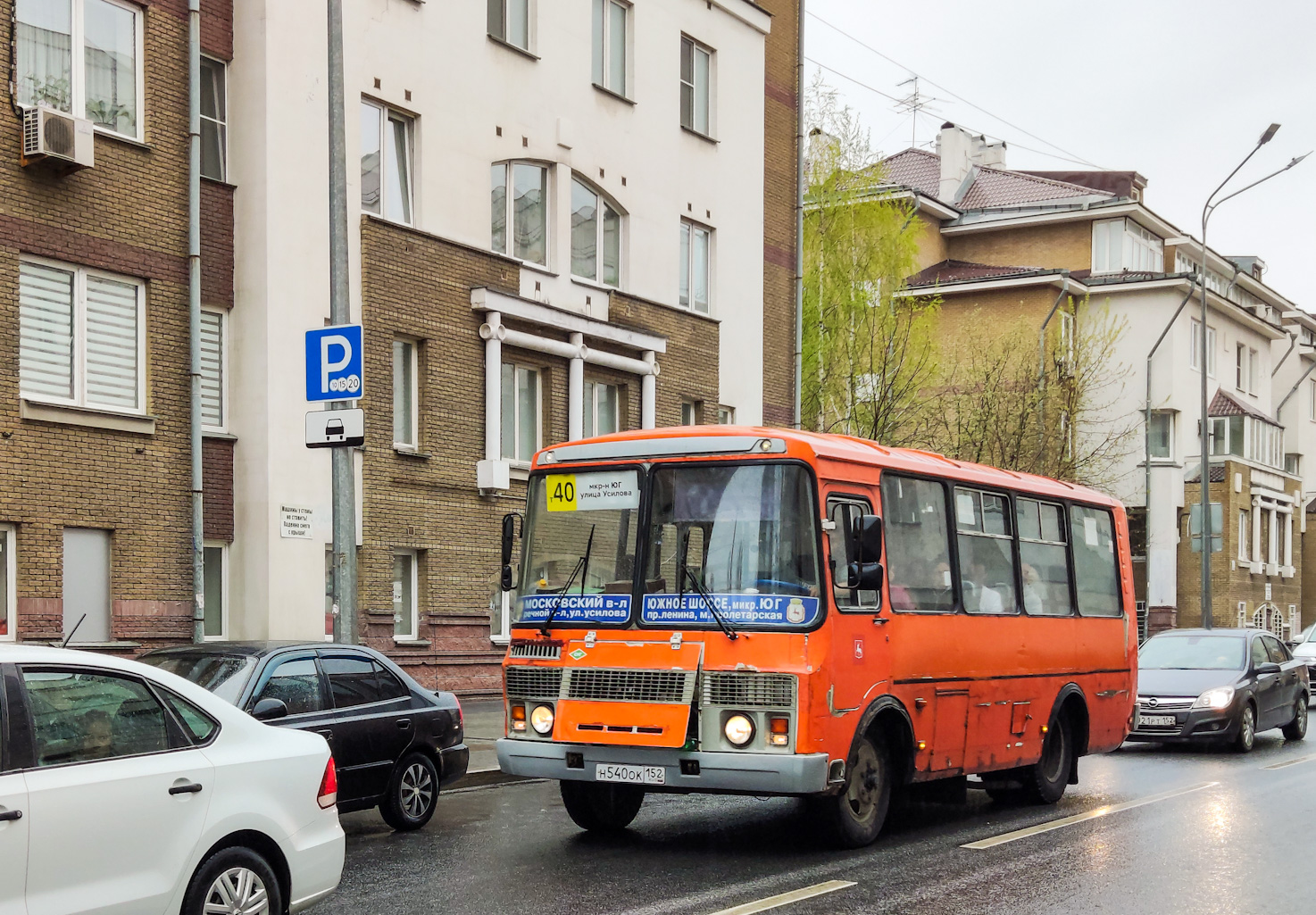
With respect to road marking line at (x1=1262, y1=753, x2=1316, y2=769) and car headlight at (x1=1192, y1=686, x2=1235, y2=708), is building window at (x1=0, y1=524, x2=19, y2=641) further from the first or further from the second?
road marking line at (x1=1262, y1=753, x2=1316, y2=769)

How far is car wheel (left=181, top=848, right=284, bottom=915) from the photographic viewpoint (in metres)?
6.37

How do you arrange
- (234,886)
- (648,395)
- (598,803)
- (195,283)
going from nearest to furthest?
1. (234,886)
2. (598,803)
3. (195,283)
4. (648,395)

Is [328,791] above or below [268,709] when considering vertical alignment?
below

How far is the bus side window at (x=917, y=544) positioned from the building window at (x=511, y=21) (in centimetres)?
1410

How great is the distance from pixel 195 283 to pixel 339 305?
15.7 ft

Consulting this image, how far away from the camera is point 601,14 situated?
26.1m

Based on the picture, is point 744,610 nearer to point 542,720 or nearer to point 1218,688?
point 542,720

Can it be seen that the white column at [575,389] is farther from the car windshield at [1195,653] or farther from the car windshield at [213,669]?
the car windshield at [213,669]

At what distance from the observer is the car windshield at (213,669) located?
10.0m

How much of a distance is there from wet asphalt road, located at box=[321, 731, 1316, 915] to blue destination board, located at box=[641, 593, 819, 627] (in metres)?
1.53

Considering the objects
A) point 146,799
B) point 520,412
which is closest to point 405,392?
point 520,412

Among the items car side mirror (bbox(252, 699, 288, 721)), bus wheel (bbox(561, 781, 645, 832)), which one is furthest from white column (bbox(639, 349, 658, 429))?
car side mirror (bbox(252, 699, 288, 721))

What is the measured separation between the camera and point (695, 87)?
2861 centimetres

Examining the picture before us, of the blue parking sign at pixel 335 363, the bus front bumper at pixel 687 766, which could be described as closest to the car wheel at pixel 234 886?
the bus front bumper at pixel 687 766
